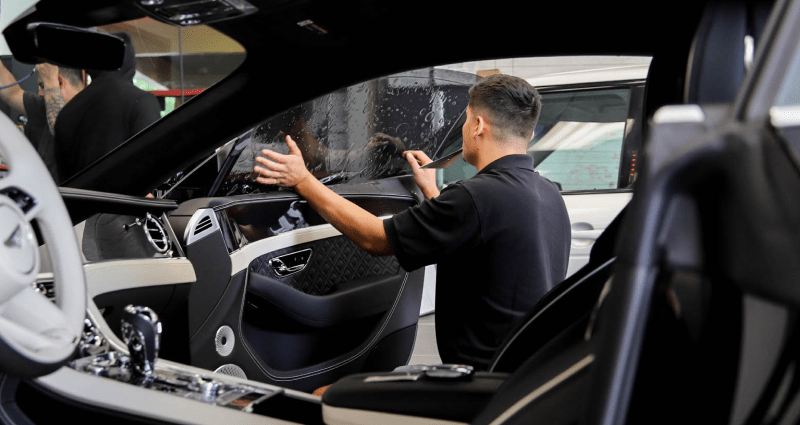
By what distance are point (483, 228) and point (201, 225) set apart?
2.50ft

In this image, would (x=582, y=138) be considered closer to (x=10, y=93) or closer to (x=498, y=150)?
(x=498, y=150)

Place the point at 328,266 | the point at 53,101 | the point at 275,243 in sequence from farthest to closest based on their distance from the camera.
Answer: the point at 53,101, the point at 328,266, the point at 275,243

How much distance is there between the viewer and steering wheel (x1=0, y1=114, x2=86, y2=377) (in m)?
0.82

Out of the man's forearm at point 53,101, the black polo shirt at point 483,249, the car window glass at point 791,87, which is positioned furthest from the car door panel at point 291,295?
the car window glass at point 791,87

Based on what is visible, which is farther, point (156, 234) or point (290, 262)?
point (290, 262)

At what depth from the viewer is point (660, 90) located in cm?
90

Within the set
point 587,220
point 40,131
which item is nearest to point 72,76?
point 40,131

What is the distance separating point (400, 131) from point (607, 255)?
159 centimetres

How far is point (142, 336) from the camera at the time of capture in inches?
44.8

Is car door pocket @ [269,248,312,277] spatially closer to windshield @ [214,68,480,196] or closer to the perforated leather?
the perforated leather

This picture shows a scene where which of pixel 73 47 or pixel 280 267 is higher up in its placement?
pixel 73 47

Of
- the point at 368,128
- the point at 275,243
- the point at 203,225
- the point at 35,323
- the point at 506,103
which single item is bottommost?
the point at 275,243

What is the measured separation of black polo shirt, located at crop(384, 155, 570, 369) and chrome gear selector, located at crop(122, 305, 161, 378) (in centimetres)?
64

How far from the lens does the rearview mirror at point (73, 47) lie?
2.95 feet
